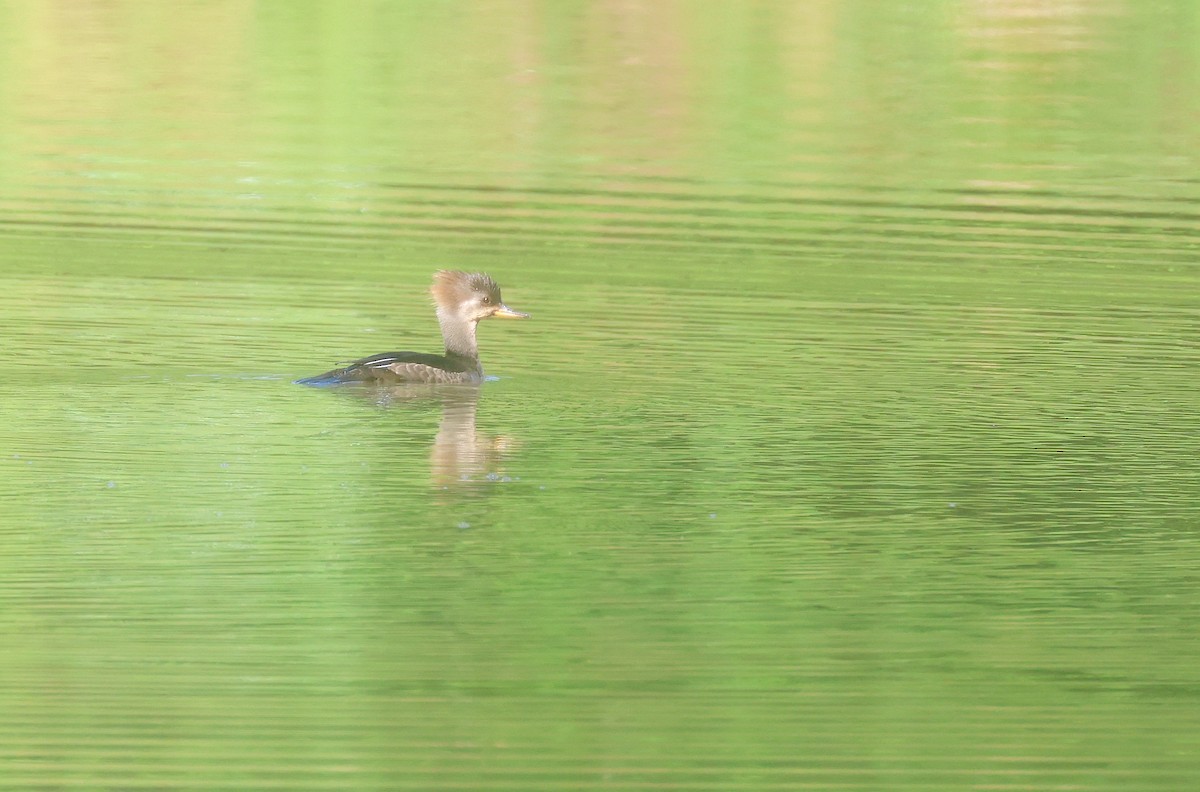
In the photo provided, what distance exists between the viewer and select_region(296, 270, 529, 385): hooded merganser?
39.3 ft

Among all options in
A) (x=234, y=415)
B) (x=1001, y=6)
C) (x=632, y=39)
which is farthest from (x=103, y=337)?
(x=1001, y=6)

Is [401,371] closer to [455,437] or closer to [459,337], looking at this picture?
[459,337]

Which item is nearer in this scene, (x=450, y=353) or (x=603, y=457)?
(x=603, y=457)

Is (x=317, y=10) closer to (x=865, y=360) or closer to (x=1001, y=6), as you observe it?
(x=1001, y=6)

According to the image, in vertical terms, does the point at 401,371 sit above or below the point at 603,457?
below

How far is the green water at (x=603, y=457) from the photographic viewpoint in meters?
6.87

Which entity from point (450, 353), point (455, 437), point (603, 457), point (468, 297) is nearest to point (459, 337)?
point (450, 353)

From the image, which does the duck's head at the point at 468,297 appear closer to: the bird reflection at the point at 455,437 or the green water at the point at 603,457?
the green water at the point at 603,457

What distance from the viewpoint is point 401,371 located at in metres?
12.2

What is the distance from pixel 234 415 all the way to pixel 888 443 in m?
2.96

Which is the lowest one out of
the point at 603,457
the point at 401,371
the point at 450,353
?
the point at 450,353

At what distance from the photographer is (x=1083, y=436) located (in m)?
11.2

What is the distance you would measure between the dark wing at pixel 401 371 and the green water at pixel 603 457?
168 mm

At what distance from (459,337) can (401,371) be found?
0.86m
